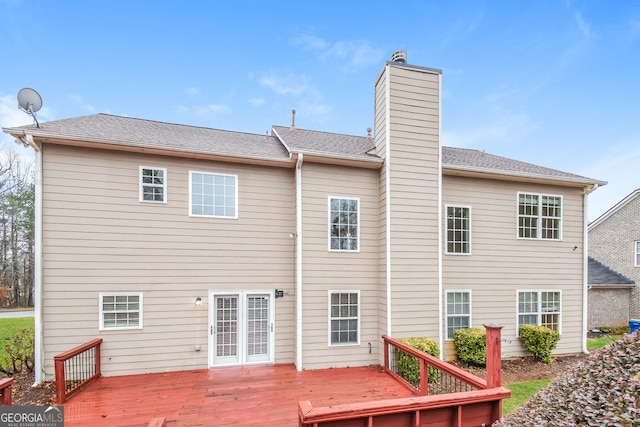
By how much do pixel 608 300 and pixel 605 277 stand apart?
1010 millimetres

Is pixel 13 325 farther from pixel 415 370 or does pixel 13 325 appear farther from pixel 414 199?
pixel 414 199

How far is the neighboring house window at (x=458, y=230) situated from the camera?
785 centimetres

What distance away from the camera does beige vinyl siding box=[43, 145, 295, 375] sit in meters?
5.97

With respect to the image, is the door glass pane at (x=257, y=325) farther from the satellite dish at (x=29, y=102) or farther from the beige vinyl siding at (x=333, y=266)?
the satellite dish at (x=29, y=102)

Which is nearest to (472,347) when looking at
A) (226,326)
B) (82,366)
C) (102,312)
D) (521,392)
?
(521,392)

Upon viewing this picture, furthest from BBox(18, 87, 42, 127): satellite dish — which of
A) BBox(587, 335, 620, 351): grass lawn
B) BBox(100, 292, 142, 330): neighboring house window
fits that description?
BBox(587, 335, 620, 351): grass lawn

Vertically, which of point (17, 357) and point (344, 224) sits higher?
point (344, 224)

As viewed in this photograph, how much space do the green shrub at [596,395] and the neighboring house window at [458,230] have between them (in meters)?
5.16

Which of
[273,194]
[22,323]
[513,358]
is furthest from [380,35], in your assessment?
[22,323]

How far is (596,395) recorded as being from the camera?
2178 mm

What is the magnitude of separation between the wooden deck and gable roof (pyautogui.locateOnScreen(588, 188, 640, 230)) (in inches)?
596

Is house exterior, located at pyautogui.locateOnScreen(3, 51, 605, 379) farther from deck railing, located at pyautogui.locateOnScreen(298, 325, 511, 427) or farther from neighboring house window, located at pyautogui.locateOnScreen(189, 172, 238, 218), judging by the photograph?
deck railing, located at pyautogui.locateOnScreen(298, 325, 511, 427)

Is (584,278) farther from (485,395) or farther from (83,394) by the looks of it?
(83,394)

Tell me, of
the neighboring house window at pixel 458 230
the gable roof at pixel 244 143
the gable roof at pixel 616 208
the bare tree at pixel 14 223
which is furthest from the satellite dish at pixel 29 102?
the gable roof at pixel 616 208
